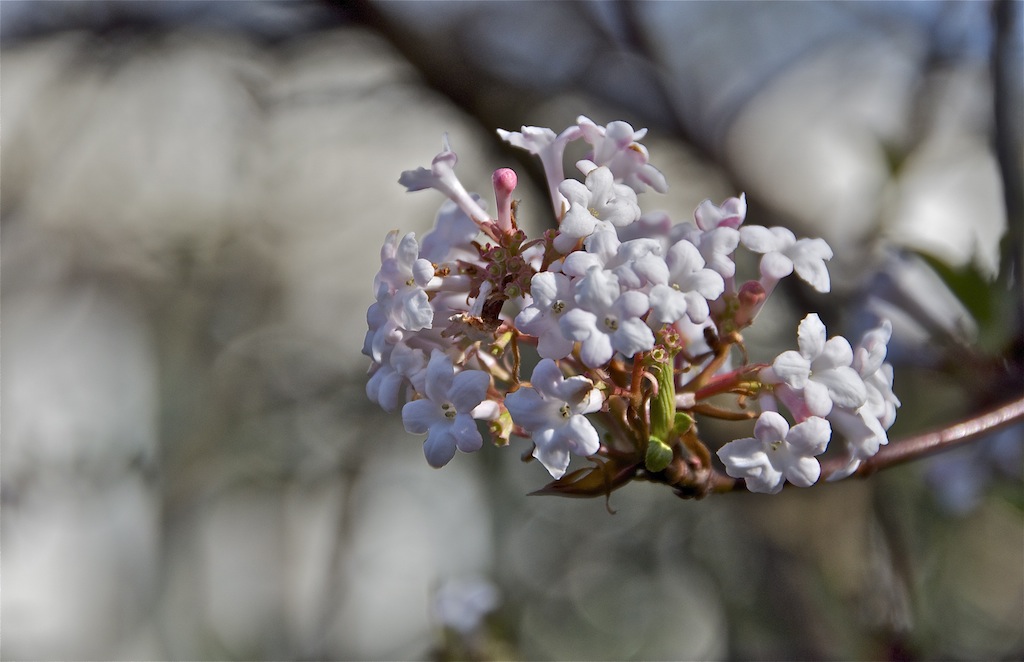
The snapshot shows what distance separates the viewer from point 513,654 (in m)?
2.92

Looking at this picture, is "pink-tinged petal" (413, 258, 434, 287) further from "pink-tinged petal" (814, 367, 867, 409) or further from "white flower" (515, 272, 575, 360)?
"pink-tinged petal" (814, 367, 867, 409)

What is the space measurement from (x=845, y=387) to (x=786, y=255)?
32 centimetres

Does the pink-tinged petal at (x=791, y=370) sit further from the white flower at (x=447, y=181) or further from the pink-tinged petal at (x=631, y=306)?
the white flower at (x=447, y=181)

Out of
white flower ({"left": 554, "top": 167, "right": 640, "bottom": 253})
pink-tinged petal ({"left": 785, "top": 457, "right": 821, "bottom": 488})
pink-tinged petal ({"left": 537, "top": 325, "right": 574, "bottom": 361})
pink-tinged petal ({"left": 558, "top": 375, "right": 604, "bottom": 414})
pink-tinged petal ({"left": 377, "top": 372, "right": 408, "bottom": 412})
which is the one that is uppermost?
white flower ({"left": 554, "top": 167, "right": 640, "bottom": 253})

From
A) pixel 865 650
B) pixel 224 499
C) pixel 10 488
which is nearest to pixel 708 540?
pixel 865 650

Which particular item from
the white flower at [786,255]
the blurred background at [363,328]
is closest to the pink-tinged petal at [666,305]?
the white flower at [786,255]

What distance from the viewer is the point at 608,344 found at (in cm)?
125

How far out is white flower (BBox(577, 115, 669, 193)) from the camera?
1561 millimetres

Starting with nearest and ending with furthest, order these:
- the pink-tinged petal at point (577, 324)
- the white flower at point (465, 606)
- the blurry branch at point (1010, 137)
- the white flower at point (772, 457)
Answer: the pink-tinged petal at point (577, 324)
the white flower at point (772, 457)
the blurry branch at point (1010, 137)
the white flower at point (465, 606)

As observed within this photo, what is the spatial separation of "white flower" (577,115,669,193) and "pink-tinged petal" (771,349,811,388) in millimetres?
412

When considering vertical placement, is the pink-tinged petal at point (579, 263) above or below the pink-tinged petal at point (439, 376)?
above

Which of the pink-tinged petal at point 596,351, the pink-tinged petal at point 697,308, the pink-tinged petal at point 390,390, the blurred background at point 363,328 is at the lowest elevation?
the blurred background at point 363,328

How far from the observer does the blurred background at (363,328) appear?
349cm

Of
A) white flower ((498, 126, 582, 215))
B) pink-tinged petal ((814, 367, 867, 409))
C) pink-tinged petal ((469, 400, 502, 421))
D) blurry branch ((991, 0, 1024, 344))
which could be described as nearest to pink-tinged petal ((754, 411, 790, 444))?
pink-tinged petal ((814, 367, 867, 409))
